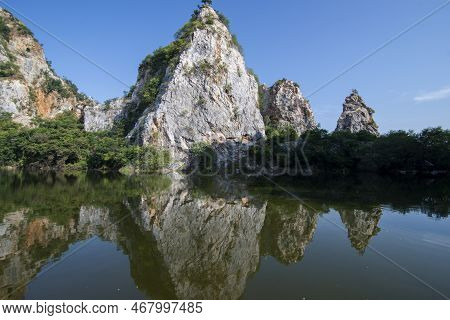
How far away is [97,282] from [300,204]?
13008 millimetres

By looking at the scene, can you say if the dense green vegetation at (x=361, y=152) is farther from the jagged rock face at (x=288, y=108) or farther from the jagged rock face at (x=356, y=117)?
the jagged rock face at (x=356, y=117)

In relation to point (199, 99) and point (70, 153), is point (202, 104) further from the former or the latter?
point (70, 153)

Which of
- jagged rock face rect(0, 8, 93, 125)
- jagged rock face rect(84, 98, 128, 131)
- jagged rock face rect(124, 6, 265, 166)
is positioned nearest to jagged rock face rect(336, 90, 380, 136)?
jagged rock face rect(124, 6, 265, 166)

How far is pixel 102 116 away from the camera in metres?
76.8

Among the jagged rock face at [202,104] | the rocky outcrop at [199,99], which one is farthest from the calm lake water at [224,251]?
the rocky outcrop at [199,99]

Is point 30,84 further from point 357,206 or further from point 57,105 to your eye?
point 357,206

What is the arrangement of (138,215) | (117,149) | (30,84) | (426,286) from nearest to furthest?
1. (426,286)
2. (138,215)
3. (117,149)
4. (30,84)

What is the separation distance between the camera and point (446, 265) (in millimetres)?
9320

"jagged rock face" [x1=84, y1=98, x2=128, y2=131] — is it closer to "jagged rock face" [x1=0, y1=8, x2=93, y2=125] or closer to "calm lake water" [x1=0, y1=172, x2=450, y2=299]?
"jagged rock face" [x1=0, y1=8, x2=93, y2=125]

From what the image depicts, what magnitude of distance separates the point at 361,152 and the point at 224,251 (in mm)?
51552

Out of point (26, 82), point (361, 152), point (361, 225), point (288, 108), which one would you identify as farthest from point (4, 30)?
point (361, 225)

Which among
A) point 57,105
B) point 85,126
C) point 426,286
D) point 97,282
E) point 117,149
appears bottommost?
point 97,282

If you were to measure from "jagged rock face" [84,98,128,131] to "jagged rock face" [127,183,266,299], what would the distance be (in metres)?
60.0

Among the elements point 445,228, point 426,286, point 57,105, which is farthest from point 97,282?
point 57,105
